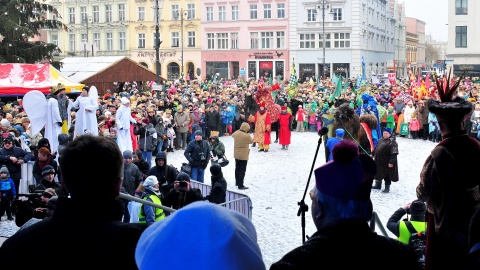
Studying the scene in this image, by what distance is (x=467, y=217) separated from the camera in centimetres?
411

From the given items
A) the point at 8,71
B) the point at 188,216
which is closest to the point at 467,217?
the point at 188,216

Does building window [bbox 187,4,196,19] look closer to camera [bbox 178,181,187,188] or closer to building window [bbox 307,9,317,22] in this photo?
building window [bbox 307,9,317,22]

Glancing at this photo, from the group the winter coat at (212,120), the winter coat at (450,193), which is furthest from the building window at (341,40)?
the winter coat at (450,193)

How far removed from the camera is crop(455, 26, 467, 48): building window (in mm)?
57438

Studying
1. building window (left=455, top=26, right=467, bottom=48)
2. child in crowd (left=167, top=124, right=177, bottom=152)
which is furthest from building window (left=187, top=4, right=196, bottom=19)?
child in crowd (left=167, top=124, right=177, bottom=152)

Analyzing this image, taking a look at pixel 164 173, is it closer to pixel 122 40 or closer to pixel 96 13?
pixel 122 40

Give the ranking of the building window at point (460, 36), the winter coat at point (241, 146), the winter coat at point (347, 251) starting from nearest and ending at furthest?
the winter coat at point (347, 251)
the winter coat at point (241, 146)
the building window at point (460, 36)

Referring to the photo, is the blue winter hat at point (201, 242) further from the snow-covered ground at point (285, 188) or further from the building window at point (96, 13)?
the building window at point (96, 13)

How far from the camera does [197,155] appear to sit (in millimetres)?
13578

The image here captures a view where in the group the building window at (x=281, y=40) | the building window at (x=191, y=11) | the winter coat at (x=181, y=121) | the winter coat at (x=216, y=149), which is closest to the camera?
the winter coat at (x=216, y=149)

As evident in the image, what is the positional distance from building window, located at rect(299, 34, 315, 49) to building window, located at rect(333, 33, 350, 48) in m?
1.93

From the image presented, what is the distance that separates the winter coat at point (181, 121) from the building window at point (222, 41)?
146ft

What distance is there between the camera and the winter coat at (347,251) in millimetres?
2645

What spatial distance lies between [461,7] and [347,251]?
58414 mm
